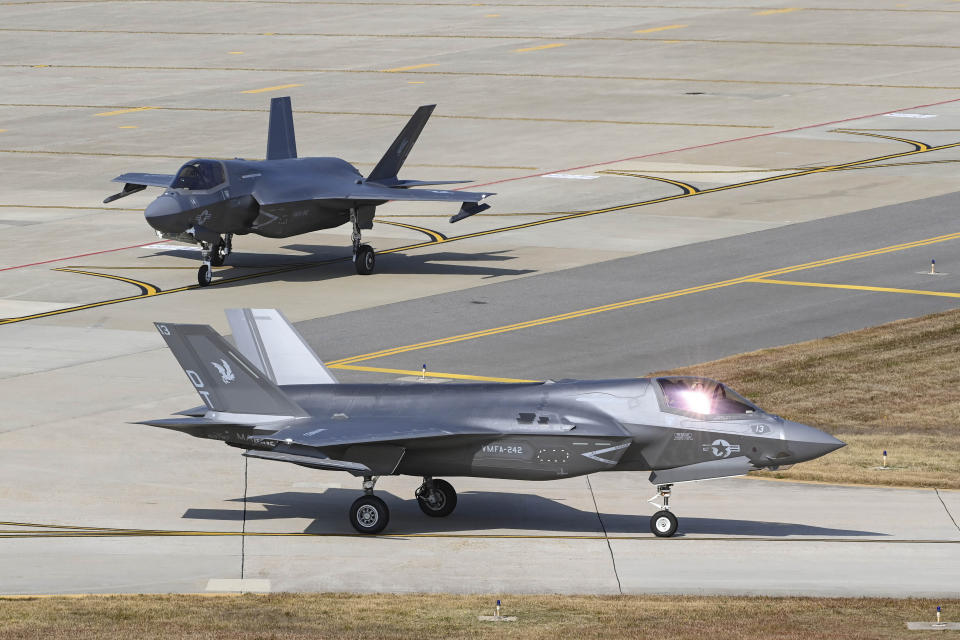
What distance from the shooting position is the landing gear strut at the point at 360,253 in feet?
147

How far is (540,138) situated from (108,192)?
17759 millimetres

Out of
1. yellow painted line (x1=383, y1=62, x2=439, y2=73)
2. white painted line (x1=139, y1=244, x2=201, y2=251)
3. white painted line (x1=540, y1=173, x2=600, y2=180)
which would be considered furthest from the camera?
yellow painted line (x1=383, y1=62, x2=439, y2=73)

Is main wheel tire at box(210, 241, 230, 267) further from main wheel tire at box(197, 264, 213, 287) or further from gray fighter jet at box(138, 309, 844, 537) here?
gray fighter jet at box(138, 309, 844, 537)

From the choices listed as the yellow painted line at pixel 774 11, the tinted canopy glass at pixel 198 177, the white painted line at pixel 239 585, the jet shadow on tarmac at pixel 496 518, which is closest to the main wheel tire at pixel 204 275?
the tinted canopy glass at pixel 198 177

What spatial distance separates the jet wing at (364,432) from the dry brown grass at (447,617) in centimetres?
273

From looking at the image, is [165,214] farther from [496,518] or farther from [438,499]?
[496,518]

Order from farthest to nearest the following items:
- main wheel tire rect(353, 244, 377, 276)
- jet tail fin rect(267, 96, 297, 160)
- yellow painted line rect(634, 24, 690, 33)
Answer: yellow painted line rect(634, 24, 690, 33)
jet tail fin rect(267, 96, 297, 160)
main wheel tire rect(353, 244, 377, 276)

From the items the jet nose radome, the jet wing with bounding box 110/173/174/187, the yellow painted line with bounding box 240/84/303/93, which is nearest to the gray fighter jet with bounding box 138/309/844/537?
the jet nose radome

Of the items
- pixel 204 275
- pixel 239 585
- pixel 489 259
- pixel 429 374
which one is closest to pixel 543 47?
pixel 489 259

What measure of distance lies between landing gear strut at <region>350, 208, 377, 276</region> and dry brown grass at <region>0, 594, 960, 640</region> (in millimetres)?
23473

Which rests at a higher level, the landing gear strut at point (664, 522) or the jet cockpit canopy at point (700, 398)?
the jet cockpit canopy at point (700, 398)

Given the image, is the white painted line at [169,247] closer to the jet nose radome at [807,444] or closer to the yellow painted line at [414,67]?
the jet nose radome at [807,444]

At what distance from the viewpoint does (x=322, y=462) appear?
24281mm

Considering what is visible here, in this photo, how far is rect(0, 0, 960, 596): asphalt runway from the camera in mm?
24188
